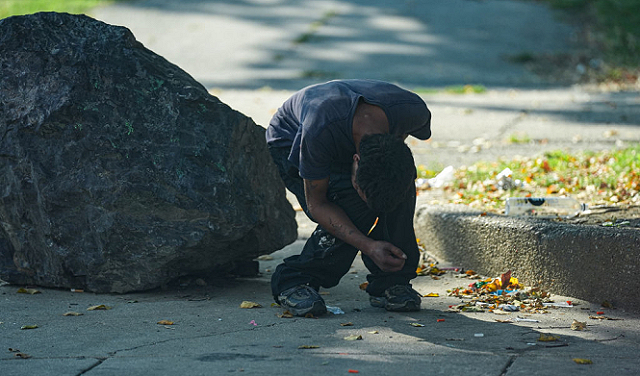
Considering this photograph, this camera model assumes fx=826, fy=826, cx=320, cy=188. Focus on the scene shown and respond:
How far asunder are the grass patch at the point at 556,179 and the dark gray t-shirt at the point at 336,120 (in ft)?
4.97

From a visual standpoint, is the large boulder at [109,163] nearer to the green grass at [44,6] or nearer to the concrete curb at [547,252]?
the concrete curb at [547,252]

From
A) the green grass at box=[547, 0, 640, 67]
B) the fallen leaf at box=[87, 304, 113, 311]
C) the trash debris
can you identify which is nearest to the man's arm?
the fallen leaf at box=[87, 304, 113, 311]

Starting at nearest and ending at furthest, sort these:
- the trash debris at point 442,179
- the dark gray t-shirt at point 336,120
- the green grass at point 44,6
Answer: the dark gray t-shirt at point 336,120, the trash debris at point 442,179, the green grass at point 44,6

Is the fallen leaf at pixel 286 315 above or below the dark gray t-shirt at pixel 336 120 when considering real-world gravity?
below

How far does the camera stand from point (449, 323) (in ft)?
12.1

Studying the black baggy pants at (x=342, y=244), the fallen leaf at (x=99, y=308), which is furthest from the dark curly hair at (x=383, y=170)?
the fallen leaf at (x=99, y=308)

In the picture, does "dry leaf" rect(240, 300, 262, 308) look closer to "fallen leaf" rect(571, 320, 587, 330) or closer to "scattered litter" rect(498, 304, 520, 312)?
"scattered litter" rect(498, 304, 520, 312)

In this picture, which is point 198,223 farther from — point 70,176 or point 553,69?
point 553,69

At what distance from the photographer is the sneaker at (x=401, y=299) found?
3891 mm

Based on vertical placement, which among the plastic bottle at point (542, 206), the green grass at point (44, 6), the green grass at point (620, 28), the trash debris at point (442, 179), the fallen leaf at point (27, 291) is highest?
the green grass at point (44, 6)

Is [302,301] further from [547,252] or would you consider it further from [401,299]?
[547,252]

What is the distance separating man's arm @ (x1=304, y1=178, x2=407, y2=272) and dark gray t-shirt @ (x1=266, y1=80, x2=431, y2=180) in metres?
0.11

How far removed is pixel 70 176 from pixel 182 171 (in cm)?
56

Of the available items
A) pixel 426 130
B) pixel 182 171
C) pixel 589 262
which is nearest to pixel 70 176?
Answer: pixel 182 171
